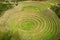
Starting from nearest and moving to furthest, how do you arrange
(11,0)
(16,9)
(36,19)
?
(36,19) → (16,9) → (11,0)

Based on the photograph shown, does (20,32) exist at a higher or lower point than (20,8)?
lower

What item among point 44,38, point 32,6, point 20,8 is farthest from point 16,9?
point 44,38

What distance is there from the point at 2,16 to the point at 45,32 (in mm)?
390

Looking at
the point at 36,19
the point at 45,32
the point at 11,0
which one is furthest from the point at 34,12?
the point at 11,0

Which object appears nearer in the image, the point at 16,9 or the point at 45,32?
the point at 45,32

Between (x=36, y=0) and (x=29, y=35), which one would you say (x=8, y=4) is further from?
(x=29, y=35)

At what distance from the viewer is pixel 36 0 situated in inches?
58.3

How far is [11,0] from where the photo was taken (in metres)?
1.46

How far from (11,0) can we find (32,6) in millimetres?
264

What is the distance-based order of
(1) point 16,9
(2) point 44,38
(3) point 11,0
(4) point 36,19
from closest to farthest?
(2) point 44,38 → (4) point 36,19 → (1) point 16,9 → (3) point 11,0

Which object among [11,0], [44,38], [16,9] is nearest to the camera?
[44,38]

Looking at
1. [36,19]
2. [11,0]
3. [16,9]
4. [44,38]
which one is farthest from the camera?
[11,0]

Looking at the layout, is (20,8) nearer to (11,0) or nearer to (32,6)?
(32,6)

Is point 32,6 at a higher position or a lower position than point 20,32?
higher
